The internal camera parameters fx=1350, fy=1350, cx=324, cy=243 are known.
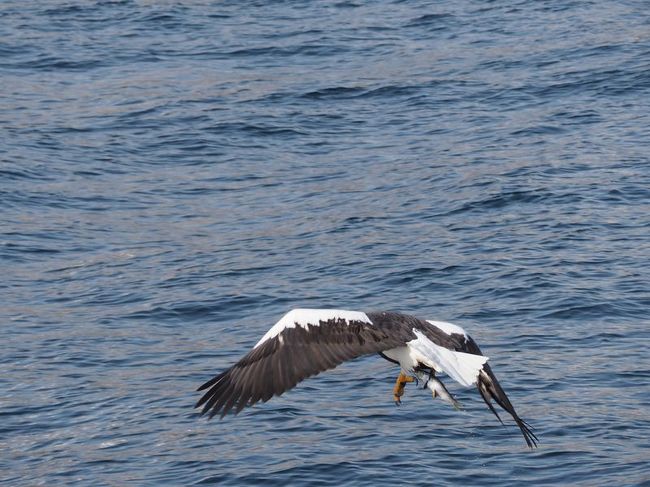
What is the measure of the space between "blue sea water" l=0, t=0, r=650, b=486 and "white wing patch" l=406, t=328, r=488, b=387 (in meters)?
1.53

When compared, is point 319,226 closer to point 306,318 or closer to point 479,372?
point 306,318

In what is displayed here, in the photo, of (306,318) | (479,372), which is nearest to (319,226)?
(306,318)

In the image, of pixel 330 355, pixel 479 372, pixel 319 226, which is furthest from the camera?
pixel 319 226

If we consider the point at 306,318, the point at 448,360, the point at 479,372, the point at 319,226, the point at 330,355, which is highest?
the point at 306,318

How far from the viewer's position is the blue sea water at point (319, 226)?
1305cm

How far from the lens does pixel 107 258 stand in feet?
61.1

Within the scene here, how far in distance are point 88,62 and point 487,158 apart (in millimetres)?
9746

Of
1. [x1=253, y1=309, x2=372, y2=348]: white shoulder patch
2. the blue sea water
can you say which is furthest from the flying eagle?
the blue sea water

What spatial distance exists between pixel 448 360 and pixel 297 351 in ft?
3.98

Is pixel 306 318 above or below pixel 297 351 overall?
above

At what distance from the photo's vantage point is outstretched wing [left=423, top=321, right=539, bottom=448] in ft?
35.6

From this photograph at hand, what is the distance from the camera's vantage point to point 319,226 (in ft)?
63.8

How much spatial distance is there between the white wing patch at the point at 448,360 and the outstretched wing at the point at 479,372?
0.05 meters

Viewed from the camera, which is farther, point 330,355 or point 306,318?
point 306,318
